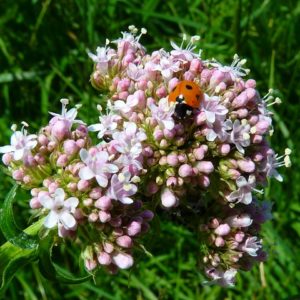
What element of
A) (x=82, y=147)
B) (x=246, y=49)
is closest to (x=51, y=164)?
(x=82, y=147)

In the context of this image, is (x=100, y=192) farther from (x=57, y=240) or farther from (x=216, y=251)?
(x=216, y=251)

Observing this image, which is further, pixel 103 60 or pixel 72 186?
pixel 103 60

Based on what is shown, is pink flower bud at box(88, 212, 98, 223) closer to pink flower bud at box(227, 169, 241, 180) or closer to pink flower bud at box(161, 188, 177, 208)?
pink flower bud at box(161, 188, 177, 208)

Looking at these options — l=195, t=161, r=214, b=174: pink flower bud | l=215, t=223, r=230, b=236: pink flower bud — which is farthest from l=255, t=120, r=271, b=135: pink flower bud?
l=215, t=223, r=230, b=236: pink flower bud

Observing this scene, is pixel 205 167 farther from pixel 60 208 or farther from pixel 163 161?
pixel 60 208

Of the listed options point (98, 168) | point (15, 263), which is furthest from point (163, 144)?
point (15, 263)

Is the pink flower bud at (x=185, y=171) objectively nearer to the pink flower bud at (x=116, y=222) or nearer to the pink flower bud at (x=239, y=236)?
the pink flower bud at (x=116, y=222)

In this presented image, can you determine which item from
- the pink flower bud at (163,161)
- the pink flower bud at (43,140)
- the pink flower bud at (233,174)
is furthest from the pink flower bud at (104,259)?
the pink flower bud at (233,174)
